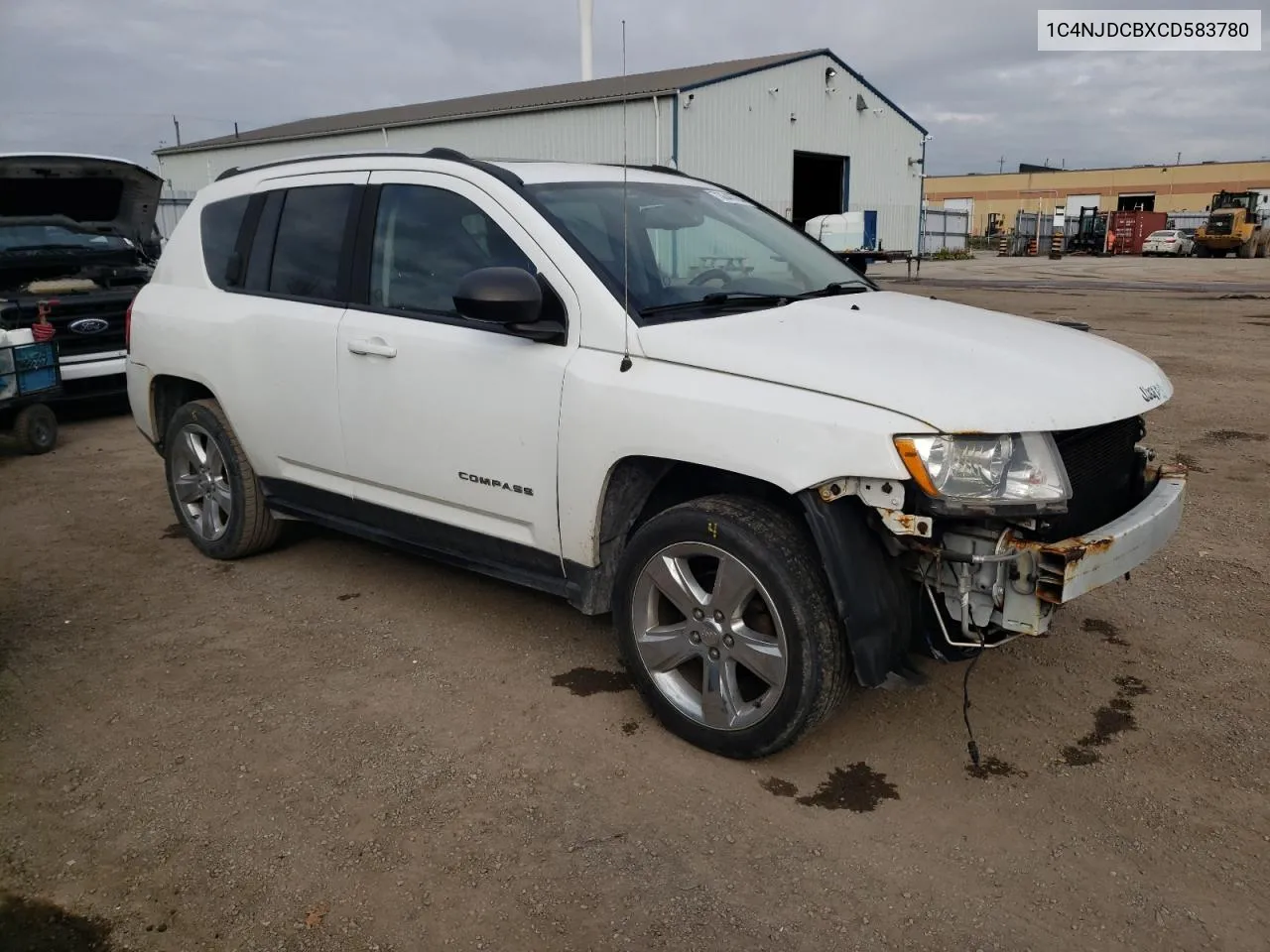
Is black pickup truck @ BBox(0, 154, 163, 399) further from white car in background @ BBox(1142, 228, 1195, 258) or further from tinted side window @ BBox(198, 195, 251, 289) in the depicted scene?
white car in background @ BBox(1142, 228, 1195, 258)

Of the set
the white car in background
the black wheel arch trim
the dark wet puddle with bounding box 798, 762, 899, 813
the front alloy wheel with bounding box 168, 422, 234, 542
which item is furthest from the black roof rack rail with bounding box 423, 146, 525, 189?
the white car in background

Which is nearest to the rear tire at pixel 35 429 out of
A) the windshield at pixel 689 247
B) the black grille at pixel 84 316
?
the black grille at pixel 84 316

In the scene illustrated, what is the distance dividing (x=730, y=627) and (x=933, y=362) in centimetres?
101

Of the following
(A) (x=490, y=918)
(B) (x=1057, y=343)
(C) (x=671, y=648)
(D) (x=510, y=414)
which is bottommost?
(A) (x=490, y=918)

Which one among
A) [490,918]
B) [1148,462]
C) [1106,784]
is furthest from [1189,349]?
[490,918]

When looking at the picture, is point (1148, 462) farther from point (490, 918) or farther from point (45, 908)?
point (45, 908)

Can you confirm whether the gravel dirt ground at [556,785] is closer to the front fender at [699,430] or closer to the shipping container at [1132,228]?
the front fender at [699,430]

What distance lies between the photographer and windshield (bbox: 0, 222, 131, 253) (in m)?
8.89

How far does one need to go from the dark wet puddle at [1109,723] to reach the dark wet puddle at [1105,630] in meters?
0.31

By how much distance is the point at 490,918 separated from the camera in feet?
8.21

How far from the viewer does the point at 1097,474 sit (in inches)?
121

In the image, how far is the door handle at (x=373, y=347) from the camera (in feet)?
12.6

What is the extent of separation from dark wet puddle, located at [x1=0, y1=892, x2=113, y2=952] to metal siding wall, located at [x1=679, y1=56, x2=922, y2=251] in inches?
835

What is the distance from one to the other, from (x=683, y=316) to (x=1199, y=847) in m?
2.17
